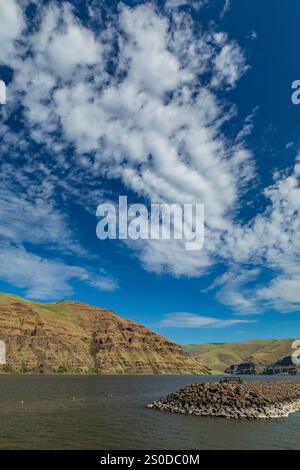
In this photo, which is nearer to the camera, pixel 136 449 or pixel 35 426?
pixel 136 449

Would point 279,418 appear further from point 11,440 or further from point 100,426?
point 11,440

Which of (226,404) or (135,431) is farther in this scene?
(226,404)

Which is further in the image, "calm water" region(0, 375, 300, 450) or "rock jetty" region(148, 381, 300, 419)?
"rock jetty" region(148, 381, 300, 419)

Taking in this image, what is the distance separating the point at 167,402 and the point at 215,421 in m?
18.0

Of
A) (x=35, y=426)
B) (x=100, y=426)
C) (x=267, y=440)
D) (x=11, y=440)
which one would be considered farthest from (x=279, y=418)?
(x=11, y=440)

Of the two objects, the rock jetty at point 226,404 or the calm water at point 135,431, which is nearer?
the calm water at point 135,431

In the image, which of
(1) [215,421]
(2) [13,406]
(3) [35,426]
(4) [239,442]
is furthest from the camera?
(2) [13,406]

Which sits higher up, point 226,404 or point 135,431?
point 226,404

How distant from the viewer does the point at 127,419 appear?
180ft
